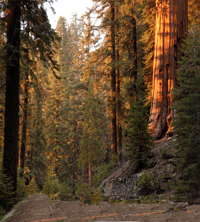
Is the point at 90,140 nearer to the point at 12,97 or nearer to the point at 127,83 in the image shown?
the point at 127,83

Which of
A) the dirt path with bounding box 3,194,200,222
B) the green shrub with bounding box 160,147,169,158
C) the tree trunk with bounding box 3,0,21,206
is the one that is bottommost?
the dirt path with bounding box 3,194,200,222

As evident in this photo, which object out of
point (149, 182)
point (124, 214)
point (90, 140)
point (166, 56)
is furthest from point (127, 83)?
point (124, 214)

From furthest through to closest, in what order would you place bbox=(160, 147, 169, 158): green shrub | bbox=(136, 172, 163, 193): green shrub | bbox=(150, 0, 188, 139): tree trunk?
bbox=(150, 0, 188, 139): tree trunk < bbox=(160, 147, 169, 158): green shrub < bbox=(136, 172, 163, 193): green shrub

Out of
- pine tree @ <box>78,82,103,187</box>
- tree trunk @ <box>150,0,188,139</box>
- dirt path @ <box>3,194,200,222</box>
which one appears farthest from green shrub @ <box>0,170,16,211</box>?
pine tree @ <box>78,82,103,187</box>

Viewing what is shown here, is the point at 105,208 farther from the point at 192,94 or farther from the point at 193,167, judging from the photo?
the point at 192,94

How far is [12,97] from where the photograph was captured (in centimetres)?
786

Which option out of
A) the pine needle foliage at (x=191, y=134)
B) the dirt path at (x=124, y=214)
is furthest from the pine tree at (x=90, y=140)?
the dirt path at (x=124, y=214)

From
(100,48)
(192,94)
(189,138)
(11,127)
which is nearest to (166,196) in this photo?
(189,138)

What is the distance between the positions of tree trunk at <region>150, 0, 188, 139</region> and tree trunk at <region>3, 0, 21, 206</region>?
21.6ft

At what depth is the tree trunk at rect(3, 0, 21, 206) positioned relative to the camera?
7512 mm

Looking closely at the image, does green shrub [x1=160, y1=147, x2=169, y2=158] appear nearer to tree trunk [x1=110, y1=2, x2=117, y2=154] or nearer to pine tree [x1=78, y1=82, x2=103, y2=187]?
tree trunk [x1=110, y1=2, x2=117, y2=154]

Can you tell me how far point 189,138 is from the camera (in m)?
5.69

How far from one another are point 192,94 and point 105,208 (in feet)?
14.6

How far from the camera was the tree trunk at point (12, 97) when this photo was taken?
7.51 meters
